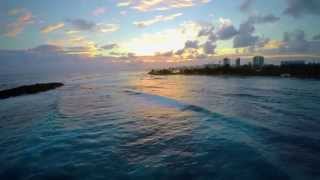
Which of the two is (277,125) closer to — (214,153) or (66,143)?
(214,153)

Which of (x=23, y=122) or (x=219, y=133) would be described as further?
(x=23, y=122)

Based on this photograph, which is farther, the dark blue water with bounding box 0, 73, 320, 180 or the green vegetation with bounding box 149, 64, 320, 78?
the green vegetation with bounding box 149, 64, 320, 78

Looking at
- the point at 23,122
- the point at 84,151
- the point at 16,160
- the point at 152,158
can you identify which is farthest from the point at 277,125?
the point at 23,122

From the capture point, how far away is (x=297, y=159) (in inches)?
505

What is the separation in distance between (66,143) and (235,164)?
9888 millimetres

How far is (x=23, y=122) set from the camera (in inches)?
1009

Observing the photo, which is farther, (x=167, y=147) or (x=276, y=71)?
(x=276, y=71)

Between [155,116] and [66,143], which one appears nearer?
[66,143]

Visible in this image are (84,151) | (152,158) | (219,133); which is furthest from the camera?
(219,133)

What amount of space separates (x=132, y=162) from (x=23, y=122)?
16.6 m

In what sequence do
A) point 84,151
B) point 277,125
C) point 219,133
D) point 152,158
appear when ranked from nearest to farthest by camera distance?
1. point 152,158
2. point 84,151
3. point 219,133
4. point 277,125

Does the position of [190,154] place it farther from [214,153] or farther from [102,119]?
[102,119]

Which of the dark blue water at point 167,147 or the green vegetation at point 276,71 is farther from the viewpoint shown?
the green vegetation at point 276,71

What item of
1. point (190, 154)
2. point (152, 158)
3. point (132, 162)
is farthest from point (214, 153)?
point (132, 162)
